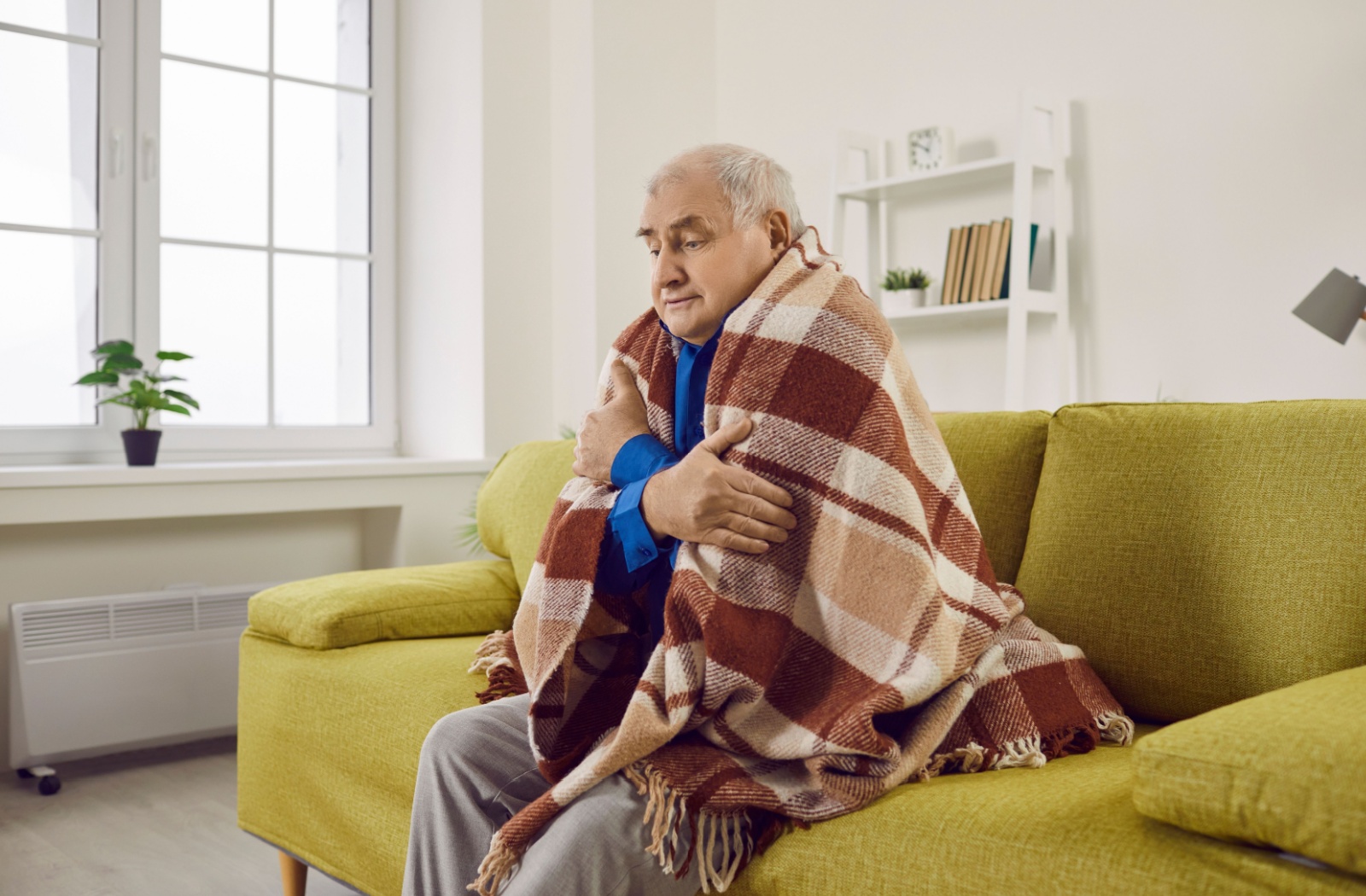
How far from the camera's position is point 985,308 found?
10.7ft

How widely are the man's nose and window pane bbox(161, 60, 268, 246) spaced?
8.79 ft

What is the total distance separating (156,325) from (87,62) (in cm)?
81

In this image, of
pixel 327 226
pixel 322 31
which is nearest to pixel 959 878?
pixel 327 226

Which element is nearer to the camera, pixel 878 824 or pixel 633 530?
pixel 878 824

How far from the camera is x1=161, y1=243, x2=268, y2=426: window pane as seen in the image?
142 inches

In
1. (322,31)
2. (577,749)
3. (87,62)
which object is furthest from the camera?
(322,31)

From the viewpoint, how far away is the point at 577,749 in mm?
1392

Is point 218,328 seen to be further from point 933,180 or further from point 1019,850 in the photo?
point 1019,850

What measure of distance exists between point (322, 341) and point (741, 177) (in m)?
2.85

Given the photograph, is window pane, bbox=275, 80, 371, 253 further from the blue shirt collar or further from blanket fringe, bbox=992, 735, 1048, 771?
blanket fringe, bbox=992, 735, 1048, 771

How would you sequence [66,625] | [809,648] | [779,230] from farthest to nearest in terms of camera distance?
[66,625], [779,230], [809,648]

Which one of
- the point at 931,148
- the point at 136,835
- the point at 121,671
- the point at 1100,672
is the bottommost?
the point at 136,835

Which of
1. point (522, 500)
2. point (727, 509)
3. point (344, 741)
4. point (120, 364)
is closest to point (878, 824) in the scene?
point (727, 509)

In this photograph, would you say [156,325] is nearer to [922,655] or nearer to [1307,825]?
[922,655]
